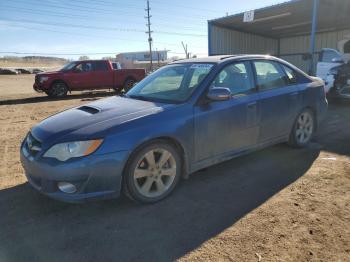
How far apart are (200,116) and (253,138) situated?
1058 mm

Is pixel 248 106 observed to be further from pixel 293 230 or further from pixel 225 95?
pixel 293 230

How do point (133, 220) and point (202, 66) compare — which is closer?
point (133, 220)

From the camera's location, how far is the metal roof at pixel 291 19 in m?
15.1

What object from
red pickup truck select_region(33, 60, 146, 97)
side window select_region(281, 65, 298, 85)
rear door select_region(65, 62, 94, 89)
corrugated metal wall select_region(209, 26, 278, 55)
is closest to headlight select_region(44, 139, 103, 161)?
side window select_region(281, 65, 298, 85)

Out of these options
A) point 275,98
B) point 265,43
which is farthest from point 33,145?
point 265,43

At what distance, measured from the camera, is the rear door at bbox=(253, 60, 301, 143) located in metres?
4.59

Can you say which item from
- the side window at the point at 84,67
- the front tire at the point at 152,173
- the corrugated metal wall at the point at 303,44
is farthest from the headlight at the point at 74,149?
the corrugated metal wall at the point at 303,44

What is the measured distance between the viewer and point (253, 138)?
176 inches

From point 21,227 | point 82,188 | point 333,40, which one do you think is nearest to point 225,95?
point 82,188

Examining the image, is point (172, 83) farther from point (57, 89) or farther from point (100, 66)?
point (100, 66)

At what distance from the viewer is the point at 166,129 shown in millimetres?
3520

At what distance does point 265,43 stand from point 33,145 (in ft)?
75.3

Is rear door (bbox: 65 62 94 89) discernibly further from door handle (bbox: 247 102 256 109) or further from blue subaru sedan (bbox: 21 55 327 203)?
door handle (bbox: 247 102 256 109)

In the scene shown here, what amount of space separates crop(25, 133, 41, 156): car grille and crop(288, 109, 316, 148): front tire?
380 cm
